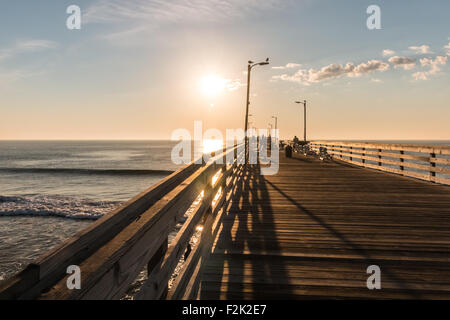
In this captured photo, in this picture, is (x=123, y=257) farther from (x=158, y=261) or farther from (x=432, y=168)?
(x=432, y=168)

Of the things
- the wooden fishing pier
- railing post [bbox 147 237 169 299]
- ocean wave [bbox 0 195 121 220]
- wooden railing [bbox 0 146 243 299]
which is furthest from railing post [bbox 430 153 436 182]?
ocean wave [bbox 0 195 121 220]

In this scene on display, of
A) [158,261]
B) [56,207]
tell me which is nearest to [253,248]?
[158,261]

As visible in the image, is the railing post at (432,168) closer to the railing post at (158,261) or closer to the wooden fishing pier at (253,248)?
the wooden fishing pier at (253,248)

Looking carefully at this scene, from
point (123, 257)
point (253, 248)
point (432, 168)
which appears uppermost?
point (123, 257)

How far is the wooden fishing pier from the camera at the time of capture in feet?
4.93

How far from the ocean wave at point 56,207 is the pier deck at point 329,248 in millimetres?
16850

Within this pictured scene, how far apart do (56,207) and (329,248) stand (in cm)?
2422

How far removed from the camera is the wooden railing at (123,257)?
121 centimetres

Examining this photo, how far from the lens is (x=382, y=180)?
1239 centimetres

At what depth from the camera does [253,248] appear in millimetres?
4730

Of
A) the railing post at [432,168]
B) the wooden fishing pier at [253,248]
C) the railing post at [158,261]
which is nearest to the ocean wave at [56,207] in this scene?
the wooden fishing pier at [253,248]
